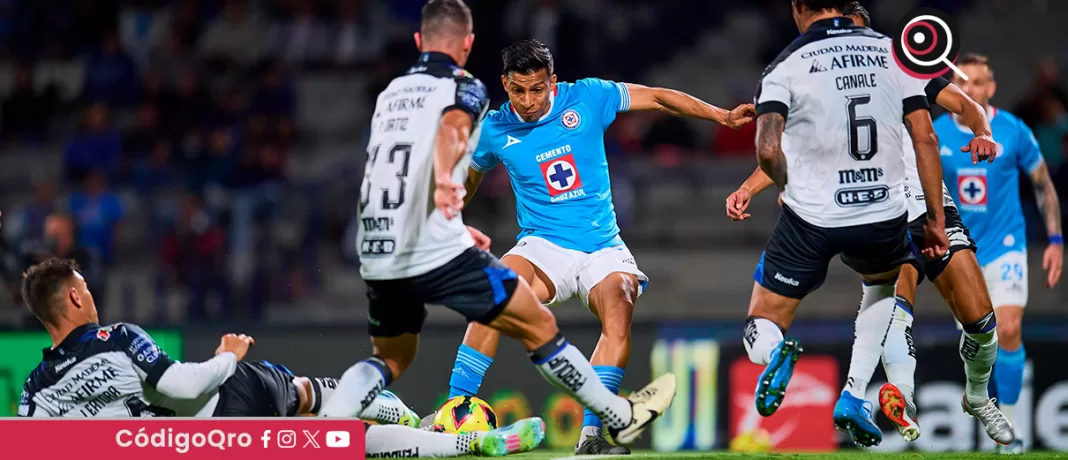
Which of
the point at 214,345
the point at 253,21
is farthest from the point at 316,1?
Answer: the point at 214,345

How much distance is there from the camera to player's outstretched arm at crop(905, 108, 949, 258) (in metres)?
6.82

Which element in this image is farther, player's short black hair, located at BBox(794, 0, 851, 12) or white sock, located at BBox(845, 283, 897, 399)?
white sock, located at BBox(845, 283, 897, 399)

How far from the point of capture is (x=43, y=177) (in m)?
15.6

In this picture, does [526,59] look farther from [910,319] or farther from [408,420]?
[910,319]

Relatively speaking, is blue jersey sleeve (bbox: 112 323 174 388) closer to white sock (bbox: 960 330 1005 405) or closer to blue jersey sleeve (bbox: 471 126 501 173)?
blue jersey sleeve (bbox: 471 126 501 173)

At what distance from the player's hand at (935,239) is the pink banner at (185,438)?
122 inches

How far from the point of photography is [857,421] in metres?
7.10

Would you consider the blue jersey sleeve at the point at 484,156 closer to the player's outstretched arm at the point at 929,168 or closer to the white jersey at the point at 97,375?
the white jersey at the point at 97,375

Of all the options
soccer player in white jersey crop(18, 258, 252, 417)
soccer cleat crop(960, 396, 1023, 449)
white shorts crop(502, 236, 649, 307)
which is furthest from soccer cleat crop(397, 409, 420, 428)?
soccer cleat crop(960, 396, 1023, 449)

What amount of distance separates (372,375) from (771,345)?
205cm

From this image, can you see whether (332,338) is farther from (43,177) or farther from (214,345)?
(43,177)

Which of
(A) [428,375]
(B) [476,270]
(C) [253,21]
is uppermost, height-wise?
(C) [253,21]

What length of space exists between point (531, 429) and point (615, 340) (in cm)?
82

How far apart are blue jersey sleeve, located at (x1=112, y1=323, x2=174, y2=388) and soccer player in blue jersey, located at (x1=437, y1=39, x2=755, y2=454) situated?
1851 millimetres
